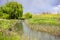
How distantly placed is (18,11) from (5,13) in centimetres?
806

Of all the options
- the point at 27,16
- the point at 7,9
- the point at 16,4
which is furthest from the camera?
the point at 27,16

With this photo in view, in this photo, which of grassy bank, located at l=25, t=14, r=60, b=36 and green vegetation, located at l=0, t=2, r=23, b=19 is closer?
grassy bank, located at l=25, t=14, r=60, b=36

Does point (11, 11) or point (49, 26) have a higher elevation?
point (11, 11)

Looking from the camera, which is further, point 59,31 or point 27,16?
point 27,16

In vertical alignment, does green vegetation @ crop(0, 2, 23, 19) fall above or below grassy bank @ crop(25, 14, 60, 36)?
above

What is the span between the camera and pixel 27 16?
189ft

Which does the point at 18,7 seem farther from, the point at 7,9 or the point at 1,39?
the point at 1,39

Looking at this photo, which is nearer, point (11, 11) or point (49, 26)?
point (49, 26)

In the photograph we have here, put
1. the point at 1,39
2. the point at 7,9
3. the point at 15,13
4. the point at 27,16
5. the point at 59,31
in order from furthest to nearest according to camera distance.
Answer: the point at 27,16
the point at 15,13
the point at 7,9
the point at 59,31
the point at 1,39

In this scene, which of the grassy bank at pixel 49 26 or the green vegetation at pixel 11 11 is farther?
the green vegetation at pixel 11 11

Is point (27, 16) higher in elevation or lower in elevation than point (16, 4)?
lower

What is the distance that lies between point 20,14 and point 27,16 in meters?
7.27

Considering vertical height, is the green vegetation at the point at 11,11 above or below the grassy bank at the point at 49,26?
above

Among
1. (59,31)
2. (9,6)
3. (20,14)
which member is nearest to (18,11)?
(20,14)
